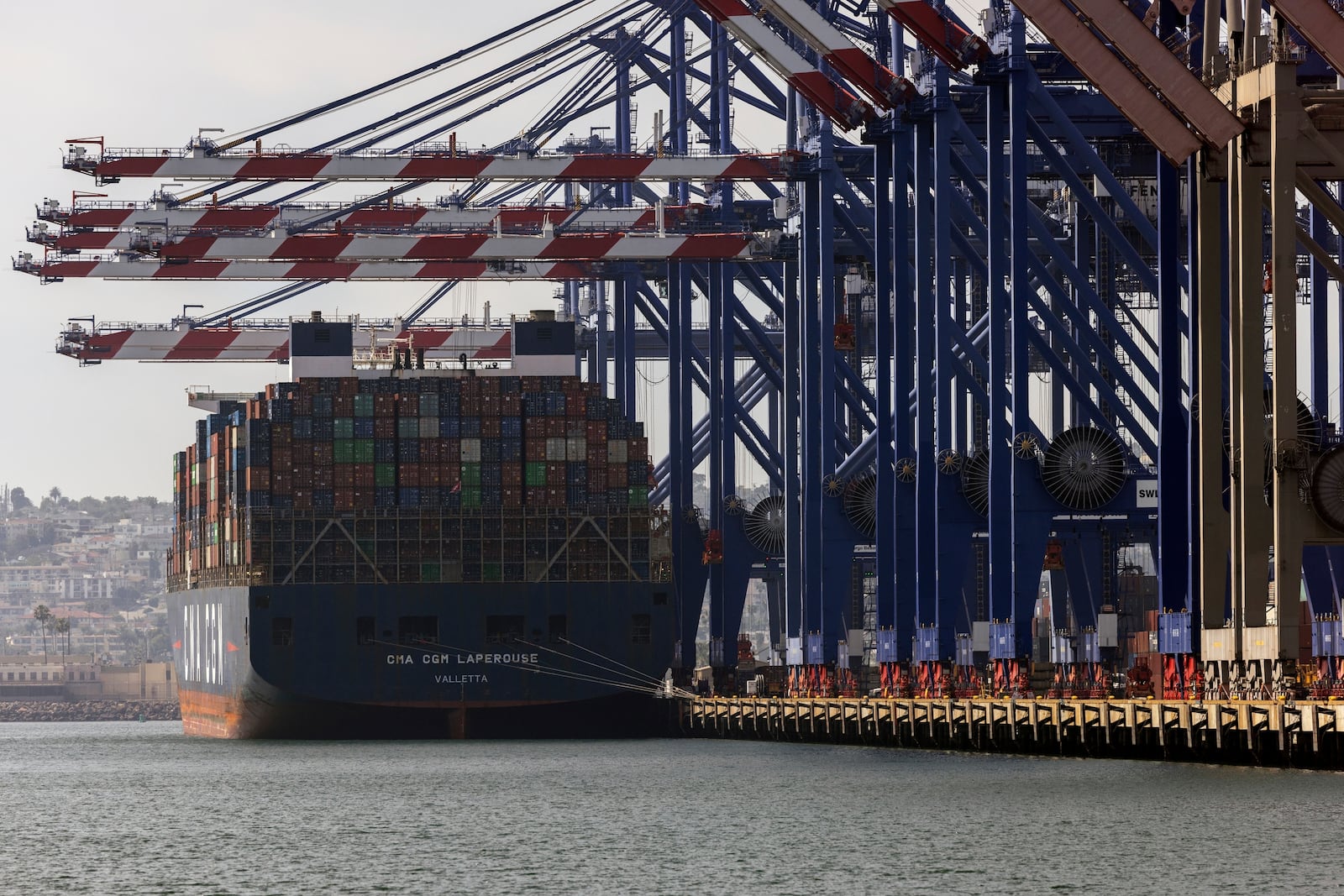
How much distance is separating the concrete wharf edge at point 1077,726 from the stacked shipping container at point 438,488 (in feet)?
27.7

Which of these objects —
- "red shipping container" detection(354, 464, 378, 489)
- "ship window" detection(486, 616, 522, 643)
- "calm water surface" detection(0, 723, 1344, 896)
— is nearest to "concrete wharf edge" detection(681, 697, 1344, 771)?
"calm water surface" detection(0, 723, 1344, 896)

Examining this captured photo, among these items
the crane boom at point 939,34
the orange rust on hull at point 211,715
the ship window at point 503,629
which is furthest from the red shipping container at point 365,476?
the crane boom at point 939,34

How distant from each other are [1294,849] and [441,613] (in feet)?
145

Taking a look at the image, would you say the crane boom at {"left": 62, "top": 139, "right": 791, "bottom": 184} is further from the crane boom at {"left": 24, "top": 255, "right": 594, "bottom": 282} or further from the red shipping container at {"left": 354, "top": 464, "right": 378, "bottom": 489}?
the red shipping container at {"left": 354, "top": 464, "right": 378, "bottom": 489}

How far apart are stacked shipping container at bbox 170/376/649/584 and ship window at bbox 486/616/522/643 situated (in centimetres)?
110

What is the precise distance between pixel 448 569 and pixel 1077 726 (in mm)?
30593

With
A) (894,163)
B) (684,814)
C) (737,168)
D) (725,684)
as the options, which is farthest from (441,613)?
(684,814)

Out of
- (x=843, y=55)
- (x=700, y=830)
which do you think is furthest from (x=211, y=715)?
(x=700, y=830)

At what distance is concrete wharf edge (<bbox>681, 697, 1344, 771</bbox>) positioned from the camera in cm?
3828

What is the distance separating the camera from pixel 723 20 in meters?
57.5

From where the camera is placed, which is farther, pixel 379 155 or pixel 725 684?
pixel 725 684

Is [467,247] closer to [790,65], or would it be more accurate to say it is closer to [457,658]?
[790,65]

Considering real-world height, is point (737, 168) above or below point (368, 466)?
above

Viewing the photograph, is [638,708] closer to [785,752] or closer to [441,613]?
[441,613]
